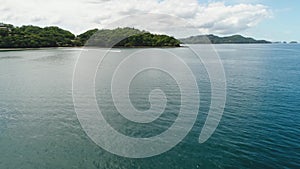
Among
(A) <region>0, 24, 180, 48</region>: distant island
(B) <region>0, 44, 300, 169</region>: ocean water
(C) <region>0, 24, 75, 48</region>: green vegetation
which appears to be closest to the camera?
(B) <region>0, 44, 300, 169</region>: ocean water

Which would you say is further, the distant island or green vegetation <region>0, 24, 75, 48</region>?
the distant island

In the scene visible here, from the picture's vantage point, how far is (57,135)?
1694 centimetres

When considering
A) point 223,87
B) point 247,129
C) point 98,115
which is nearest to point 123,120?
point 98,115

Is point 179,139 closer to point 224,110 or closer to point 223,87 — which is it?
point 224,110

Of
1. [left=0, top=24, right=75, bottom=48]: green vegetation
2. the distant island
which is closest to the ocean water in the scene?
the distant island

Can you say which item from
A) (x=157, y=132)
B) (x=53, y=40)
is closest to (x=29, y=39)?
(x=53, y=40)

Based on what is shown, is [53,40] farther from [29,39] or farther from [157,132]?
[157,132]

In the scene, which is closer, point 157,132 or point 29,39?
point 157,132

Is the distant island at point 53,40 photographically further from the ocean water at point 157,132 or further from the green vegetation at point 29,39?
the ocean water at point 157,132

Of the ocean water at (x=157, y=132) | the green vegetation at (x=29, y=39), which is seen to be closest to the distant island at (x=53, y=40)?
the green vegetation at (x=29, y=39)

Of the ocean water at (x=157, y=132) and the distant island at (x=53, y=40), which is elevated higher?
the distant island at (x=53, y=40)

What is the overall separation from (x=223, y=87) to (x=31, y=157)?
2593cm

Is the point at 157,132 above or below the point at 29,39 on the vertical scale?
below

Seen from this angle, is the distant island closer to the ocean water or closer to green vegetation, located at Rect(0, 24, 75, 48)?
green vegetation, located at Rect(0, 24, 75, 48)
